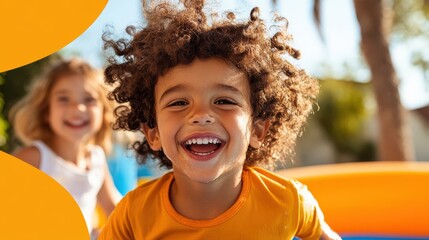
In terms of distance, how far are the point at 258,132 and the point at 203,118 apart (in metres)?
0.36

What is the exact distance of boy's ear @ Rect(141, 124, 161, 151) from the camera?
80.4 inches

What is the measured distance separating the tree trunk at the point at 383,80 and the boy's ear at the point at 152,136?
564 cm

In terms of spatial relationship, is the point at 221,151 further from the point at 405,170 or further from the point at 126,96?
the point at 405,170

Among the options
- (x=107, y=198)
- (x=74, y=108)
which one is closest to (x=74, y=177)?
(x=107, y=198)

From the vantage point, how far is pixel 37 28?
2.04 metres

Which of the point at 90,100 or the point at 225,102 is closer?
the point at 225,102

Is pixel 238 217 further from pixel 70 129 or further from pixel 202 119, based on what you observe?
pixel 70 129

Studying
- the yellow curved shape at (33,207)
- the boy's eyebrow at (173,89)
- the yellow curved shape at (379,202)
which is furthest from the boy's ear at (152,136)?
the yellow curved shape at (379,202)

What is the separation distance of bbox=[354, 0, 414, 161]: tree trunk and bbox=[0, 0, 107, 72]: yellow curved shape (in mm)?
5865

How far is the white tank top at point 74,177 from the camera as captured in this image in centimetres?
335

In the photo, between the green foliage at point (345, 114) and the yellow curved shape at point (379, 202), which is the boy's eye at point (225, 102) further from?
the green foliage at point (345, 114)

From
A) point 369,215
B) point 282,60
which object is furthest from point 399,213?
point 282,60

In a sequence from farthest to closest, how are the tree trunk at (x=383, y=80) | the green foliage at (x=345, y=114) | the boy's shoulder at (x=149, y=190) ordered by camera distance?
the green foliage at (x=345, y=114), the tree trunk at (x=383, y=80), the boy's shoulder at (x=149, y=190)

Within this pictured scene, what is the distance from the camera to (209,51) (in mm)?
1843
